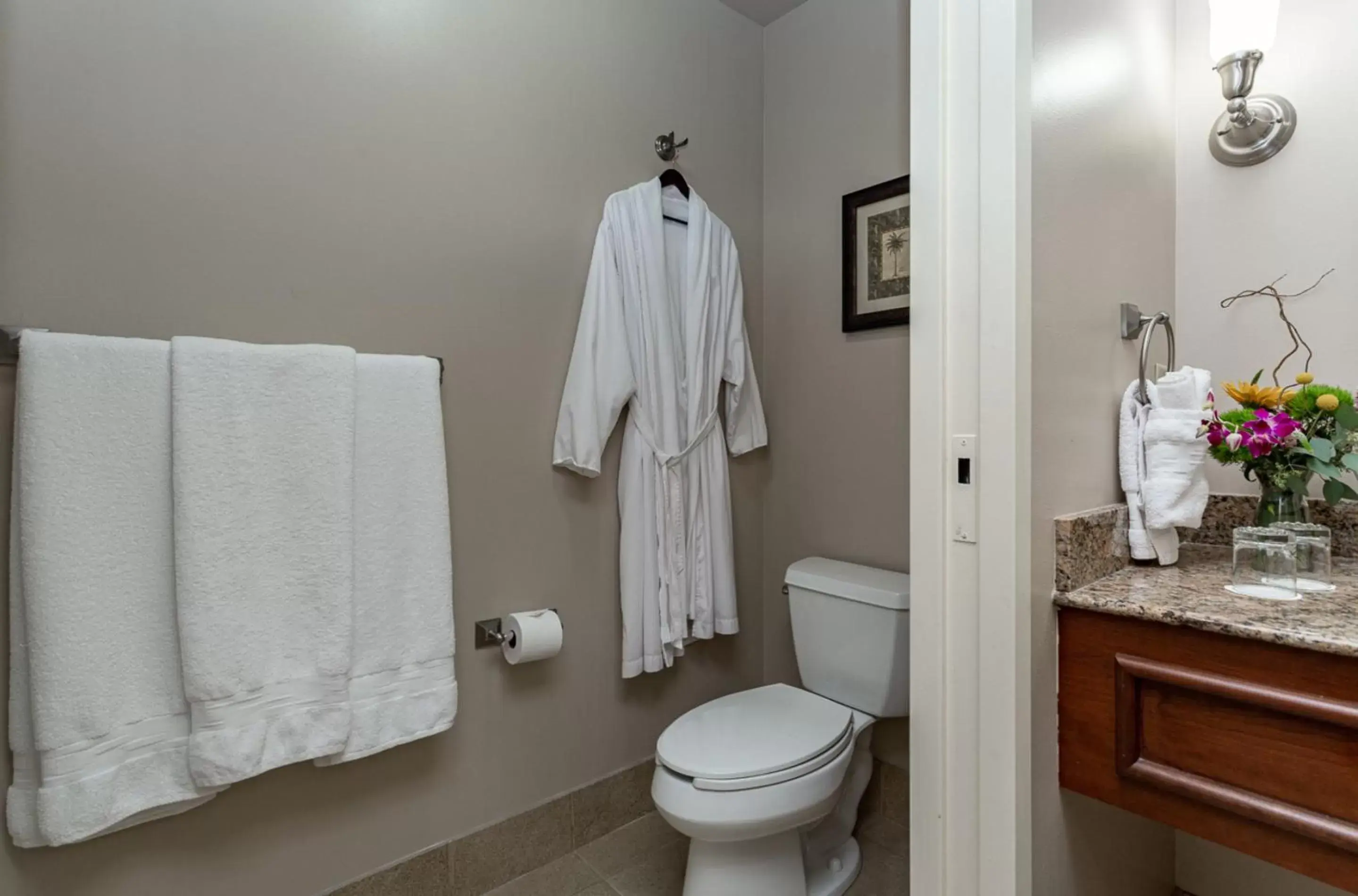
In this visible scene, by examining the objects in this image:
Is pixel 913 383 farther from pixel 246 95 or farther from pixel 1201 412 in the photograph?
pixel 246 95

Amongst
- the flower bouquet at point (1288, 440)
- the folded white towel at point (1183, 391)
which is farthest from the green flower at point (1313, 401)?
the folded white towel at point (1183, 391)

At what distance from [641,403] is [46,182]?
125cm

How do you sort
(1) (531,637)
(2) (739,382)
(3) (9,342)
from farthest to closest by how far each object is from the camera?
1. (2) (739,382)
2. (1) (531,637)
3. (3) (9,342)

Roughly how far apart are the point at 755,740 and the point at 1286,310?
1.49 metres

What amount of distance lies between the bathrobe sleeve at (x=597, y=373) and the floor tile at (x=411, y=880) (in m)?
0.98

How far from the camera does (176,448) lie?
119 cm

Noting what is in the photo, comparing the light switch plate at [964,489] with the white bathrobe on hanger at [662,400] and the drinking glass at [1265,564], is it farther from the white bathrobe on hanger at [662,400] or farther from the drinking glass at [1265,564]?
the white bathrobe on hanger at [662,400]

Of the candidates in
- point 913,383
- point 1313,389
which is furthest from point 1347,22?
point 913,383

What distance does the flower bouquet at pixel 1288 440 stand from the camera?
116cm

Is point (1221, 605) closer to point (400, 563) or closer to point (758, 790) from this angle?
point (758, 790)

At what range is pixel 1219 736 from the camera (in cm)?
99

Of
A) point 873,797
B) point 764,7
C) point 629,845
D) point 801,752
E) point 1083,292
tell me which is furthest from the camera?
point 764,7

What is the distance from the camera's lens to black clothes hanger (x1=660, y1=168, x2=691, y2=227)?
6.45 feet

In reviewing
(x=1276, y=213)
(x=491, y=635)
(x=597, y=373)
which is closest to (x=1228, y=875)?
(x=1276, y=213)
